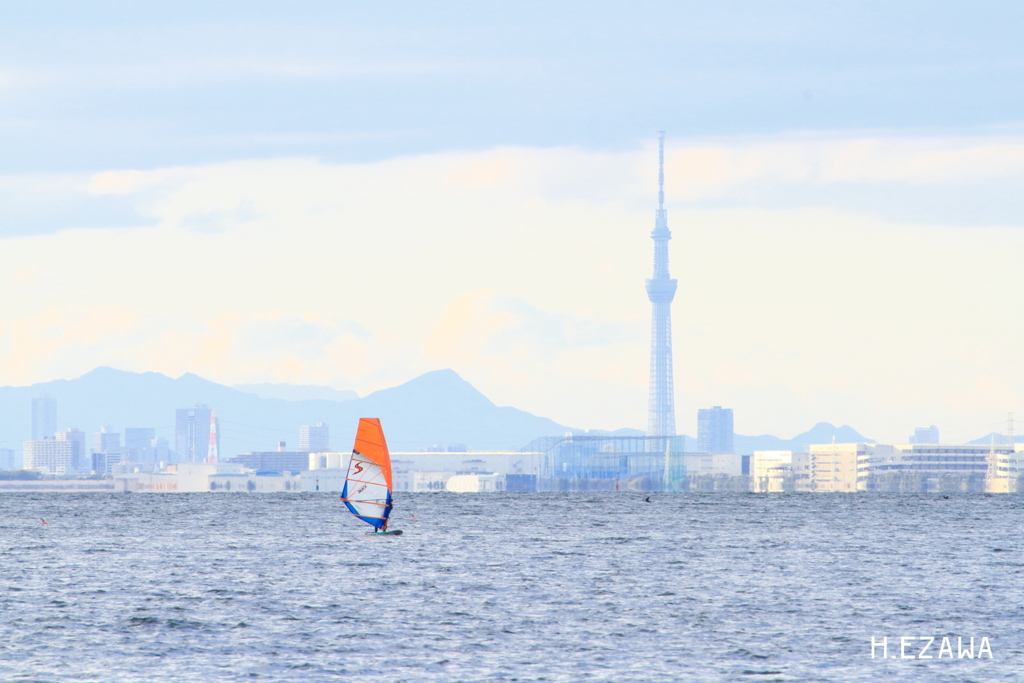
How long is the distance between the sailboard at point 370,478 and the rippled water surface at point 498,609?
3982mm

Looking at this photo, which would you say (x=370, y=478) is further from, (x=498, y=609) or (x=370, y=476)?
(x=498, y=609)

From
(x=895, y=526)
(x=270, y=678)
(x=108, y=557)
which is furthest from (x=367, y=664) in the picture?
(x=895, y=526)

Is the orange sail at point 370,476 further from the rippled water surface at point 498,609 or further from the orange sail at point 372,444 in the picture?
the rippled water surface at point 498,609

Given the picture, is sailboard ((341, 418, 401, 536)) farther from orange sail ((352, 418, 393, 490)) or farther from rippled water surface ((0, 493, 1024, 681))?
rippled water surface ((0, 493, 1024, 681))

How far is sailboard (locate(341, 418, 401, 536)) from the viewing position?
129250mm

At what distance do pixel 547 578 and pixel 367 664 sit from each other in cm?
3979

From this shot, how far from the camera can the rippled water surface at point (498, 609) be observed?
200 feet

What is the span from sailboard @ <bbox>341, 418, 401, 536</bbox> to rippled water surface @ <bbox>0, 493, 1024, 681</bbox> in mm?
3982

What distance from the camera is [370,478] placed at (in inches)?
5290

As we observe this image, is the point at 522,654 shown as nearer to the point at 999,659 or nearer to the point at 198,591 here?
the point at 999,659

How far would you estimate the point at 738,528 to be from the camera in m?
178

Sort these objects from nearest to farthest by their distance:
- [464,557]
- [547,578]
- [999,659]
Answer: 1. [999,659]
2. [547,578]
3. [464,557]

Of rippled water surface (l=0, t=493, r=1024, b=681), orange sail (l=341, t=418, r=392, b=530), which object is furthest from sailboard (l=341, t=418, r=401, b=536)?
rippled water surface (l=0, t=493, r=1024, b=681)

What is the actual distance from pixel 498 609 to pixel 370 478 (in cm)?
5515
